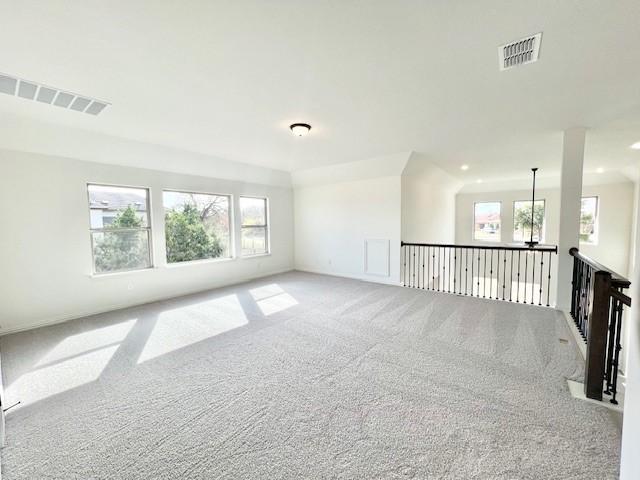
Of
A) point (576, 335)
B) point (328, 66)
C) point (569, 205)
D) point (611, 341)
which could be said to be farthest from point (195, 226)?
point (569, 205)

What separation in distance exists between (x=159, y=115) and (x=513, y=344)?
494 centimetres

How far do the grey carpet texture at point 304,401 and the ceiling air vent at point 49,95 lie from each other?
2.72m

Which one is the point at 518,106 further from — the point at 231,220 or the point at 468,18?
the point at 231,220

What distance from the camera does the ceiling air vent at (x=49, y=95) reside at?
243 cm

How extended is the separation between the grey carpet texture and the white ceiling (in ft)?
8.87

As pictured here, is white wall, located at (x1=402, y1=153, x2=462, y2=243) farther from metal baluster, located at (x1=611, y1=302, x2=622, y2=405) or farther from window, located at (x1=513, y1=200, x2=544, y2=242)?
metal baluster, located at (x1=611, y1=302, x2=622, y2=405)

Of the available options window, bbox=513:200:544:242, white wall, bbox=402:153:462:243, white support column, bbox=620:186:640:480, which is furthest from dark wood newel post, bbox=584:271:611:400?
window, bbox=513:200:544:242

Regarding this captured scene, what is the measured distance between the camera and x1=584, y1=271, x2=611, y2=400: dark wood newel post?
2014 millimetres

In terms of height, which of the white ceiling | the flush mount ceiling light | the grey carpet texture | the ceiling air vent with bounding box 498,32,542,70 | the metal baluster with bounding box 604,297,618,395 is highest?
the white ceiling

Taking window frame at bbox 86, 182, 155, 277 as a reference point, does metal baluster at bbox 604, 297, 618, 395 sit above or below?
below

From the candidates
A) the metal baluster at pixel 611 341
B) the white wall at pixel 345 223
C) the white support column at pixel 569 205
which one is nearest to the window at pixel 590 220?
the white support column at pixel 569 205

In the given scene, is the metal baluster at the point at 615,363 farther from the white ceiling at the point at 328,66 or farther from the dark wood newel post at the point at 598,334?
the white ceiling at the point at 328,66

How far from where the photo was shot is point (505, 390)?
2.16 metres

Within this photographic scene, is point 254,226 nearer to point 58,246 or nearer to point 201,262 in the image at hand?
point 201,262
